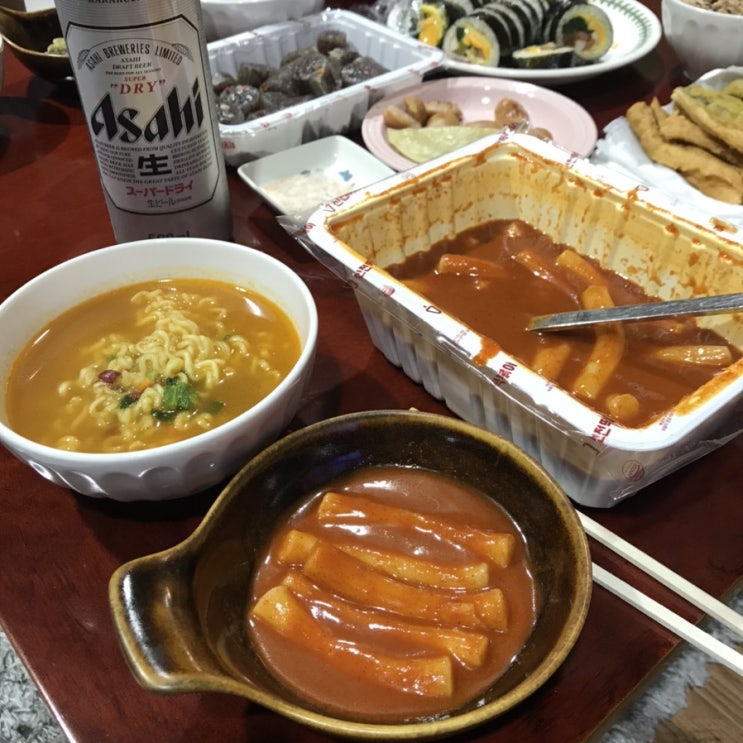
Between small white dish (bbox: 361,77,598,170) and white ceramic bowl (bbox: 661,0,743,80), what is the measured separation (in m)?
0.42

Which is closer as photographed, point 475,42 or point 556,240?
point 556,240

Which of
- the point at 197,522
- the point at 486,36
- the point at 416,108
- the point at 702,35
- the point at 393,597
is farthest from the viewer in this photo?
the point at 486,36

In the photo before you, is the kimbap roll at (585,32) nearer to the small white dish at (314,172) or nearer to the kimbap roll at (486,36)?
the kimbap roll at (486,36)

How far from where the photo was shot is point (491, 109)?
6.88 ft

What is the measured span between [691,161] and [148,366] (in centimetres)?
138

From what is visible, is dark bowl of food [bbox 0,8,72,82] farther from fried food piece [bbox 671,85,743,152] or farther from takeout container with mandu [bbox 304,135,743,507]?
fried food piece [bbox 671,85,743,152]

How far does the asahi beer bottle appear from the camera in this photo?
1084 millimetres

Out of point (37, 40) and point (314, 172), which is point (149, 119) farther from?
point (37, 40)

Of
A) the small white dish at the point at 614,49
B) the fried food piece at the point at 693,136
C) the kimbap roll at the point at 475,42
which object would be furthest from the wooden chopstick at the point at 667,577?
the kimbap roll at the point at 475,42

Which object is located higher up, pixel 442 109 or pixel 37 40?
pixel 37 40

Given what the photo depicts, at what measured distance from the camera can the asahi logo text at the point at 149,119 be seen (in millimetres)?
1173

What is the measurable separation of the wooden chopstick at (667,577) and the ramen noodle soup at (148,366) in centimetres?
52

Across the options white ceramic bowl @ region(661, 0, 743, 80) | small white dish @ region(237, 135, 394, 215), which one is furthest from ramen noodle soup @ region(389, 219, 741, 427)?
white ceramic bowl @ region(661, 0, 743, 80)

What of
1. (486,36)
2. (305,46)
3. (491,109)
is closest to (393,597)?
(491,109)
